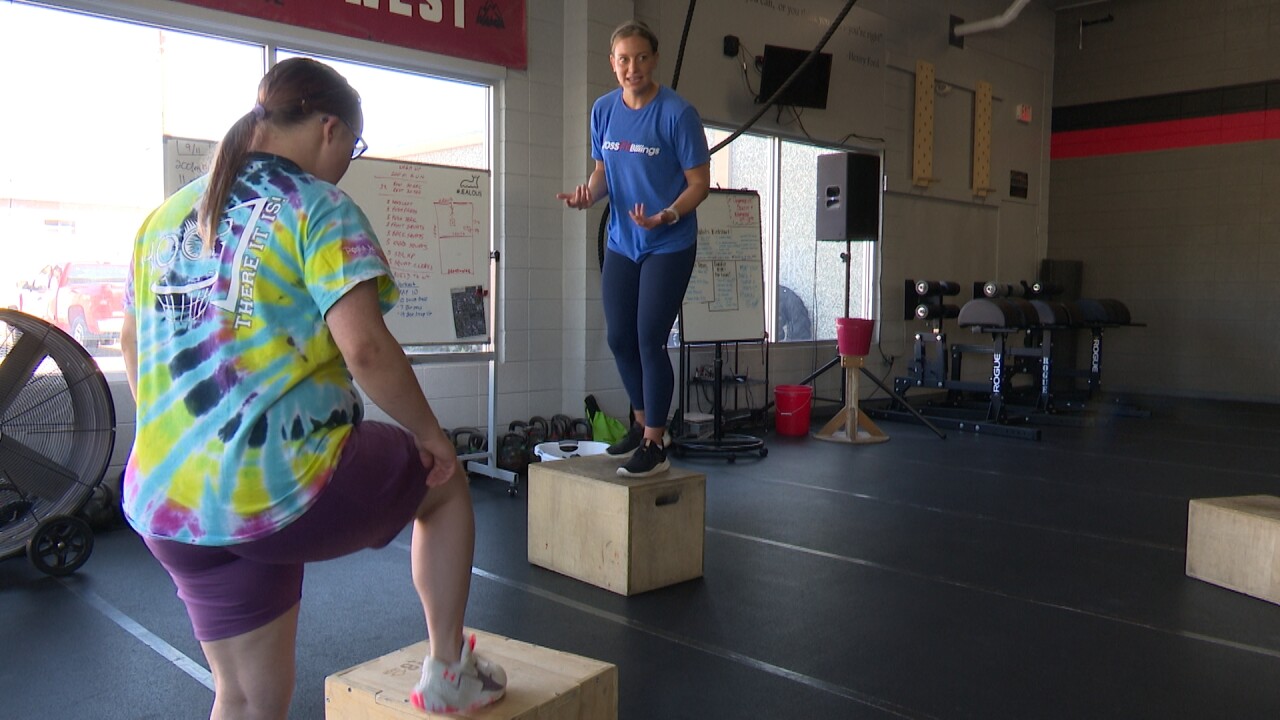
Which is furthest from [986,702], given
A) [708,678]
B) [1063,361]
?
[1063,361]

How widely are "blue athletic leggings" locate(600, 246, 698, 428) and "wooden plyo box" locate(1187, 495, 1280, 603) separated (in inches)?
70.5

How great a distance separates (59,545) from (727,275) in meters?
3.66

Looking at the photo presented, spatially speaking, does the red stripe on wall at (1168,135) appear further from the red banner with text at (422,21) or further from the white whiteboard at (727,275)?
the red banner with text at (422,21)

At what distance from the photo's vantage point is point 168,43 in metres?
4.02

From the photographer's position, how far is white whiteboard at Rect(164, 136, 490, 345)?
13.3 ft

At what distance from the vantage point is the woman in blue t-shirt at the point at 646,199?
108 inches

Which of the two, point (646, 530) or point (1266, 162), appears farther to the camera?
point (1266, 162)

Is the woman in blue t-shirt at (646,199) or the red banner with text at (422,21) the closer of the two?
the woman in blue t-shirt at (646,199)

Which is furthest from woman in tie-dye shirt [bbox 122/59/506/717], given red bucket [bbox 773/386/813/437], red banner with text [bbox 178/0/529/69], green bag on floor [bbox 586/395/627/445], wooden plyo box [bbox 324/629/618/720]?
red bucket [bbox 773/386/813/437]

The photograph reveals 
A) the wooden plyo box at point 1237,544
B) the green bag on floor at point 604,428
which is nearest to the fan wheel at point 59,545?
the green bag on floor at point 604,428

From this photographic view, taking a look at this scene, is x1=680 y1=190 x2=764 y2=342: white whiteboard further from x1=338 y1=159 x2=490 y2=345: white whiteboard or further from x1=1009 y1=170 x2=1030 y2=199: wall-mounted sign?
x1=1009 y1=170 x2=1030 y2=199: wall-mounted sign

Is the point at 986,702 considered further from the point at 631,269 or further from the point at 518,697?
the point at 631,269

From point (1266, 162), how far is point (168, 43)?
8809mm

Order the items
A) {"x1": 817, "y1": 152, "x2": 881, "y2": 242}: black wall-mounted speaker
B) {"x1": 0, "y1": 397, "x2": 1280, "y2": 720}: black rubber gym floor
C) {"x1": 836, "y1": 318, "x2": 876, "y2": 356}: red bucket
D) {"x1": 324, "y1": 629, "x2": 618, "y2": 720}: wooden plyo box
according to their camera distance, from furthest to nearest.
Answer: {"x1": 817, "y1": 152, "x2": 881, "y2": 242}: black wall-mounted speaker < {"x1": 836, "y1": 318, "x2": 876, "y2": 356}: red bucket < {"x1": 0, "y1": 397, "x2": 1280, "y2": 720}: black rubber gym floor < {"x1": 324, "y1": 629, "x2": 618, "y2": 720}: wooden plyo box
